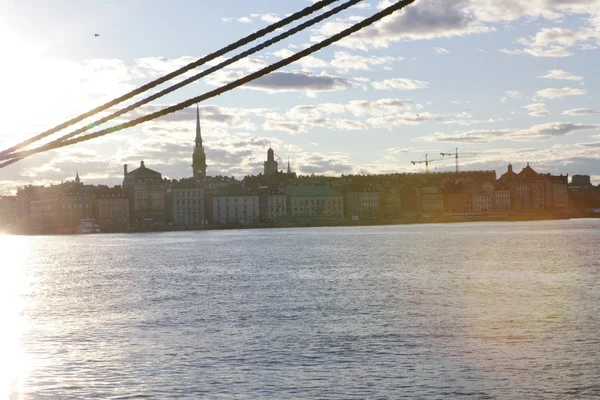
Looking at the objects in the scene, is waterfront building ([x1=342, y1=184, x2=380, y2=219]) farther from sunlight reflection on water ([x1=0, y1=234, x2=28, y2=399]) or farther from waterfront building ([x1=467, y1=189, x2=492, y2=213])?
sunlight reflection on water ([x1=0, y1=234, x2=28, y2=399])

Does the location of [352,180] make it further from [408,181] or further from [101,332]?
[101,332]

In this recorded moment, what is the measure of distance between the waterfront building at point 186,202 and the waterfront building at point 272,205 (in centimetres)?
1167

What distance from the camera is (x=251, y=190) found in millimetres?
162500

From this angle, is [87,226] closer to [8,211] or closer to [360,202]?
[8,211]

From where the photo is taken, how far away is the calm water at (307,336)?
1720 centimetres

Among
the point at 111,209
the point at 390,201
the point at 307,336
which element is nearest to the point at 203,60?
the point at 307,336

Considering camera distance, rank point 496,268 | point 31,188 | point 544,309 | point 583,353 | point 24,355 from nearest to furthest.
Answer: point 583,353 < point 24,355 < point 544,309 < point 496,268 < point 31,188

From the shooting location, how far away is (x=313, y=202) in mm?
165500

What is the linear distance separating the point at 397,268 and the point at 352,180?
450ft

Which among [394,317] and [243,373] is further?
[394,317]

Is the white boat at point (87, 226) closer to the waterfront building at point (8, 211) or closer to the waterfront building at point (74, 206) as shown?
the waterfront building at point (74, 206)

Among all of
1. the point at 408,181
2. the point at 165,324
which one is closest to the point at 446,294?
the point at 165,324

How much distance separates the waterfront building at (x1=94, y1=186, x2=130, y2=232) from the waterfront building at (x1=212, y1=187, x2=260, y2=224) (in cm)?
1677

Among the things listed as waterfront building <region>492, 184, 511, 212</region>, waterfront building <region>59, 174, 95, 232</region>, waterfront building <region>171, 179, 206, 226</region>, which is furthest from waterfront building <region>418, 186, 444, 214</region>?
waterfront building <region>59, 174, 95, 232</region>
